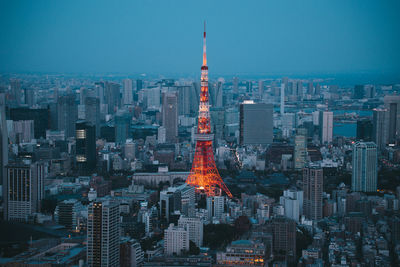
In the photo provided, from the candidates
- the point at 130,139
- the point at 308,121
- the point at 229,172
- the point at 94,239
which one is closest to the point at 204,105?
the point at 229,172

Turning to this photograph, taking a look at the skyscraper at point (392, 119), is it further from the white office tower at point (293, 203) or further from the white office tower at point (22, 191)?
the white office tower at point (22, 191)

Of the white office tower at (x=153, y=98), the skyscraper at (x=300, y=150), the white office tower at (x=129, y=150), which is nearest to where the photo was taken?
the skyscraper at (x=300, y=150)

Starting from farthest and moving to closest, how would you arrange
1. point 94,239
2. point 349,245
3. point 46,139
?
point 46,139 < point 349,245 < point 94,239

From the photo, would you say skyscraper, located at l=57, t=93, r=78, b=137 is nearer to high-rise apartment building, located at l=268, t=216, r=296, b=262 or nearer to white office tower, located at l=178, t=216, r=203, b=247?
white office tower, located at l=178, t=216, r=203, b=247

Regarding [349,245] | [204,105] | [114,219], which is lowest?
[349,245]

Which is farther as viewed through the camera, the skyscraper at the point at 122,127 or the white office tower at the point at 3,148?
the skyscraper at the point at 122,127

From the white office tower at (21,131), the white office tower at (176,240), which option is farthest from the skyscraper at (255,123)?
the white office tower at (176,240)

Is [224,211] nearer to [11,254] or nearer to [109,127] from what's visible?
[11,254]
